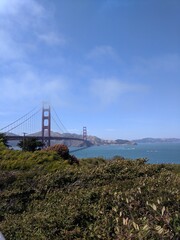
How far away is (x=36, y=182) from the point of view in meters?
4.85

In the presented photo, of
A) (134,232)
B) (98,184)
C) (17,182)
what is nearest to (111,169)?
(98,184)

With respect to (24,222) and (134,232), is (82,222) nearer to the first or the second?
(24,222)

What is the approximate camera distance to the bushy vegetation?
2271mm

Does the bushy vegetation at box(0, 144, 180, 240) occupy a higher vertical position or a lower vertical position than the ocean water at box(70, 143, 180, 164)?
higher

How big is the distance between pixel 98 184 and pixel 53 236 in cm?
171

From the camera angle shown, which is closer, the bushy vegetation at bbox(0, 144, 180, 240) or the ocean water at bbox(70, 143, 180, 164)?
the bushy vegetation at bbox(0, 144, 180, 240)

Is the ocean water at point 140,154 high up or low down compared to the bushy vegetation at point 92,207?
down

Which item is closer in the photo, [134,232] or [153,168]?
[134,232]

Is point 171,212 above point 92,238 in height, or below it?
above

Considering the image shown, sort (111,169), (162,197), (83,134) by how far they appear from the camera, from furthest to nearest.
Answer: (83,134) → (111,169) → (162,197)

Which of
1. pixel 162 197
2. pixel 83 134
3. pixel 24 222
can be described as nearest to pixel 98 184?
pixel 24 222

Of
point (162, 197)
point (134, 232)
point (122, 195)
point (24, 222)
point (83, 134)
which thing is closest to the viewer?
point (134, 232)

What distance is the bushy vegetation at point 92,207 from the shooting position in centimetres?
227

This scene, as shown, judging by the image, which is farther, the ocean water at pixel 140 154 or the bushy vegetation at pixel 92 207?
the ocean water at pixel 140 154
